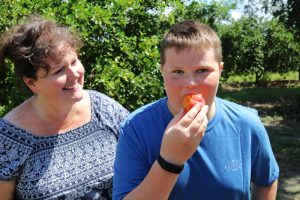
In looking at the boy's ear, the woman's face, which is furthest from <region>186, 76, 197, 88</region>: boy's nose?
the boy's ear

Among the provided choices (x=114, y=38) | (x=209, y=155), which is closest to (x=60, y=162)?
(x=209, y=155)

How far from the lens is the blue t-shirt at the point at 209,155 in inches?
65.5

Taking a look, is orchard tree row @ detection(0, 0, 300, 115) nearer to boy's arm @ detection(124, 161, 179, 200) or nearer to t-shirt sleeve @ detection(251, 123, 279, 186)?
t-shirt sleeve @ detection(251, 123, 279, 186)

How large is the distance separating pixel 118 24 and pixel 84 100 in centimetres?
157

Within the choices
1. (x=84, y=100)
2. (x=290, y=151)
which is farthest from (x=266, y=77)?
(x=84, y=100)

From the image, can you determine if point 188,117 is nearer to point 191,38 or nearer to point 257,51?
point 191,38

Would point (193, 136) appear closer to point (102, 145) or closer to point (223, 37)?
point (102, 145)

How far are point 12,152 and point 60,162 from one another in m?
0.26

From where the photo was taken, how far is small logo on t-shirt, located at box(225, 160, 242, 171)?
1.71 meters

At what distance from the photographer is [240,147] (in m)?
1.75

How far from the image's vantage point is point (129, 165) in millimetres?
1644

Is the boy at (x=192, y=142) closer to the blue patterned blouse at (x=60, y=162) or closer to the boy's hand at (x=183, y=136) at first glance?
the boy's hand at (x=183, y=136)

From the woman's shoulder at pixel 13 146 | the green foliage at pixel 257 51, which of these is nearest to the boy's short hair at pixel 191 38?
the woman's shoulder at pixel 13 146

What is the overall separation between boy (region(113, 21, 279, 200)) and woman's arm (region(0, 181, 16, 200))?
34.6 inches
